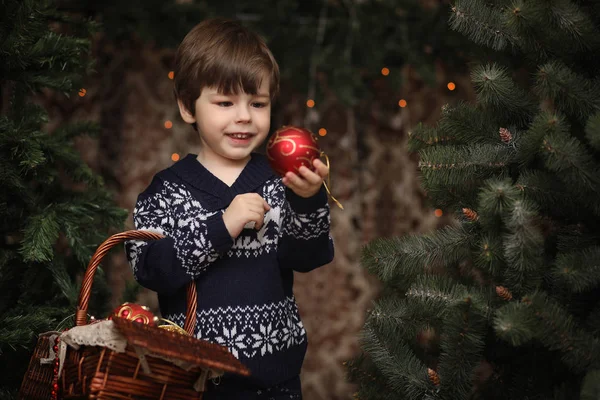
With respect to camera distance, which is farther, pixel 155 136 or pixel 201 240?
pixel 155 136

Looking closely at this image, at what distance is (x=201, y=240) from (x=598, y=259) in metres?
0.86

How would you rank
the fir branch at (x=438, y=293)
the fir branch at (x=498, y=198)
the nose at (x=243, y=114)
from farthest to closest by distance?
the nose at (x=243, y=114) < the fir branch at (x=438, y=293) < the fir branch at (x=498, y=198)

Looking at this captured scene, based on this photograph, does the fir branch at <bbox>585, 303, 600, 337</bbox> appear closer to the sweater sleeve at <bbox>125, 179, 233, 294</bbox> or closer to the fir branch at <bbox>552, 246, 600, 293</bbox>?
the fir branch at <bbox>552, 246, 600, 293</bbox>

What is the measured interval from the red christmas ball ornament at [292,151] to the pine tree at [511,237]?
0.84 feet

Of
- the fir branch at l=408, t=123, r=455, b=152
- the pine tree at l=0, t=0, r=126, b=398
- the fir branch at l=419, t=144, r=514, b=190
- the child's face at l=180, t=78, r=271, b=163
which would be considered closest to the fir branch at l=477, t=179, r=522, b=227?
the fir branch at l=419, t=144, r=514, b=190

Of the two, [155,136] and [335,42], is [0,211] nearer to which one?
[155,136]

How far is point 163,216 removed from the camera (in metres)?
1.73

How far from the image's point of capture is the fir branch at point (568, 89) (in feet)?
4.52

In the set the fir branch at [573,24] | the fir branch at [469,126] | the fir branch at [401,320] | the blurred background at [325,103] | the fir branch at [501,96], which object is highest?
the fir branch at [573,24]

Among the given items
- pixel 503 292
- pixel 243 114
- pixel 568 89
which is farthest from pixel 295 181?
pixel 568 89

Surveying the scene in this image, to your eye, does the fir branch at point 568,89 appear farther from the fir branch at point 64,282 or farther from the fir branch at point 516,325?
the fir branch at point 64,282

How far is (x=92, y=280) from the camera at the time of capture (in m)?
1.55

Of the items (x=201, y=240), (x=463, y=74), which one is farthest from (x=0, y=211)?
(x=463, y=74)

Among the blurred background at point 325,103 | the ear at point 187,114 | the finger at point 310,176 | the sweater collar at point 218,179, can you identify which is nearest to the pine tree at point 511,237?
the finger at point 310,176
